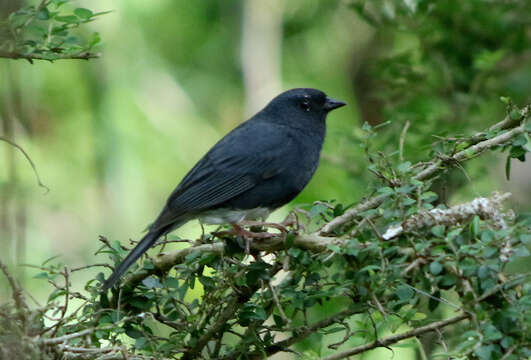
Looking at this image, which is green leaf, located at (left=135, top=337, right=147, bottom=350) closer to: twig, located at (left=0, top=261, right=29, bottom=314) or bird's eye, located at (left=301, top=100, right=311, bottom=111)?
twig, located at (left=0, top=261, right=29, bottom=314)

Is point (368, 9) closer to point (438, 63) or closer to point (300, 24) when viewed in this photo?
point (438, 63)

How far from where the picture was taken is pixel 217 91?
291 inches

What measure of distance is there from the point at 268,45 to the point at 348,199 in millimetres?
2153

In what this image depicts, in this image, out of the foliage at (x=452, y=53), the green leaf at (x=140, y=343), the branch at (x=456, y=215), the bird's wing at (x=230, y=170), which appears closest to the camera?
the branch at (x=456, y=215)

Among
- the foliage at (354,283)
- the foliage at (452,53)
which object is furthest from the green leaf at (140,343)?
the foliage at (452,53)

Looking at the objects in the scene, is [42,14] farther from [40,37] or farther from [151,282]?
[151,282]

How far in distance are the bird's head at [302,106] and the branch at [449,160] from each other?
1885mm

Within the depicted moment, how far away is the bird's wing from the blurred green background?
55 centimetres

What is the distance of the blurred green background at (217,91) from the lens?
4.77 metres

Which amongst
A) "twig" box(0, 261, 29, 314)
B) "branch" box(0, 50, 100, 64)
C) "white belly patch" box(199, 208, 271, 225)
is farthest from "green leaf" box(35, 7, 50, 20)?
"white belly patch" box(199, 208, 271, 225)

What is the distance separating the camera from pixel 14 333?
2.15 metres

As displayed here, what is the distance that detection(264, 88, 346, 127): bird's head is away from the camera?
437 cm

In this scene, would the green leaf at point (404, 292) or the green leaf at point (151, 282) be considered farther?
the green leaf at point (151, 282)

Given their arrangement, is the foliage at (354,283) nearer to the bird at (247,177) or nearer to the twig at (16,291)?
the twig at (16,291)
